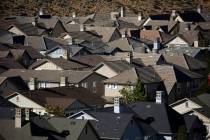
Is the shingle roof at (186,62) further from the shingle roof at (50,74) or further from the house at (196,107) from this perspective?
the house at (196,107)

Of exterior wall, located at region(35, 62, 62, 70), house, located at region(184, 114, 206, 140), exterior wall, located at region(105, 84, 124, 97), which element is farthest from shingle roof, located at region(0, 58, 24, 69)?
house, located at region(184, 114, 206, 140)

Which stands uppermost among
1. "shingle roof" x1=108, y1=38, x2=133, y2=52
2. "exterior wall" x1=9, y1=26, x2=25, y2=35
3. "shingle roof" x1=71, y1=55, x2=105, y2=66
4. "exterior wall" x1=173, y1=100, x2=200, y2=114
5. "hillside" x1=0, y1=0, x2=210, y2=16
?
"exterior wall" x1=173, y1=100, x2=200, y2=114

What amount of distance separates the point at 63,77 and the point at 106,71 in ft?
22.7

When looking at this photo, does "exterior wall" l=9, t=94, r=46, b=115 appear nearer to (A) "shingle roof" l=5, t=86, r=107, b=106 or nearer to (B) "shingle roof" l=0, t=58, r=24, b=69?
(A) "shingle roof" l=5, t=86, r=107, b=106

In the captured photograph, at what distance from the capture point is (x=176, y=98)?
80750mm

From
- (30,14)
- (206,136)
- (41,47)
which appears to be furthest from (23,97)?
(30,14)

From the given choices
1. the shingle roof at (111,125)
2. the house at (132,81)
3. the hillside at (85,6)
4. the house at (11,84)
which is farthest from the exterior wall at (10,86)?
the hillside at (85,6)

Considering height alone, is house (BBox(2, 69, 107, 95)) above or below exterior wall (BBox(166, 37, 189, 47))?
above

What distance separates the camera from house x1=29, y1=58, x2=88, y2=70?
285 feet

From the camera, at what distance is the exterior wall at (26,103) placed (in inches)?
2643

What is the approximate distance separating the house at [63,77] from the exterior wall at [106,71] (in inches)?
42.7

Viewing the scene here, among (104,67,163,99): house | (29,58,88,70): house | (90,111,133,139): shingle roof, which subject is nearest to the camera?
(90,111,133,139): shingle roof

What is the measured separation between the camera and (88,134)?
175 ft

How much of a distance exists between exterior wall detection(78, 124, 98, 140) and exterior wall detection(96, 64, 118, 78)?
29.7 meters
